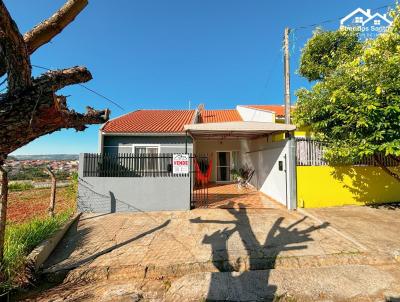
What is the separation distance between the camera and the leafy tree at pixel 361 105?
251 inches

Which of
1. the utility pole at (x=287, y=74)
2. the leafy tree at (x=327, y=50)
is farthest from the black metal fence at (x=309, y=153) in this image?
the leafy tree at (x=327, y=50)

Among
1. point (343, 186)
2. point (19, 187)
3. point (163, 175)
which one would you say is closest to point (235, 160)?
point (343, 186)

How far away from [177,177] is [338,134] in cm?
595

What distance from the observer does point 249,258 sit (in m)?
4.34

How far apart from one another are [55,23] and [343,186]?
9363mm

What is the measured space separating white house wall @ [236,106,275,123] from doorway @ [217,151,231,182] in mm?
3039

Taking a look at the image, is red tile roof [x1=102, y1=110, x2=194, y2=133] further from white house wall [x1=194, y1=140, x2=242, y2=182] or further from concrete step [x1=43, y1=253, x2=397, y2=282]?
concrete step [x1=43, y1=253, x2=397, y2=282]

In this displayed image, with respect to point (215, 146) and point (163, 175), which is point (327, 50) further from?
point (163, 175)

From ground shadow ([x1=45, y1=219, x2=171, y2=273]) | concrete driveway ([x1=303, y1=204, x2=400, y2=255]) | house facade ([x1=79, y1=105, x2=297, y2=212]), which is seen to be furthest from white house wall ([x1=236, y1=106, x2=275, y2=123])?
ground shadow ([x1=45, y1=219, x2=171, y2=273])

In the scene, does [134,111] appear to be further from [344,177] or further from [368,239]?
[368,239]

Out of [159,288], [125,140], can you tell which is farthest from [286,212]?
[125,140]

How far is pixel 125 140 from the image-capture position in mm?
11414

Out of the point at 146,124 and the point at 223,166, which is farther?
the point at 223,166

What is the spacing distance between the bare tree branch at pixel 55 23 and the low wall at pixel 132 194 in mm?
6015
